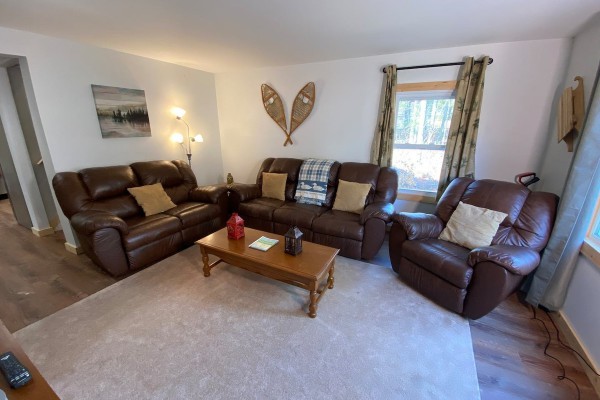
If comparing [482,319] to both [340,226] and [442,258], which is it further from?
[340,226]

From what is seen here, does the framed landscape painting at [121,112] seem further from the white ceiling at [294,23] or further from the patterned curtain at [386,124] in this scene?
the patterned curtain at [386,124]

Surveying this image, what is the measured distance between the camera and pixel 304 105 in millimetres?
3721

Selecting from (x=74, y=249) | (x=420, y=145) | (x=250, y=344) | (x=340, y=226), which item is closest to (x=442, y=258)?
(x=340, y=226)

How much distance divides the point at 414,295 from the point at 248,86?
3857 mm

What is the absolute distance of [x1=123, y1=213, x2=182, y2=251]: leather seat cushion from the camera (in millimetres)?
2445

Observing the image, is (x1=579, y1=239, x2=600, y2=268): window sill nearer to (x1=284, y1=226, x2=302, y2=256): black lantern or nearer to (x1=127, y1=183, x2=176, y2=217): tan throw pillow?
(x1=284, y1=226, x2=302, y2=256): black lantern

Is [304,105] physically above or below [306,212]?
above

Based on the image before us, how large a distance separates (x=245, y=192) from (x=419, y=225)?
2273mm

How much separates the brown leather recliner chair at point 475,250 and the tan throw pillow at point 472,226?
0.08m

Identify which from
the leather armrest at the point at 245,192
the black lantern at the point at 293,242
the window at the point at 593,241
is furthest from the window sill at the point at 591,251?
the leather armrest at the point at 245,192

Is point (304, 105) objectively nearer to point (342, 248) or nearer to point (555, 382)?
point (342, 248)

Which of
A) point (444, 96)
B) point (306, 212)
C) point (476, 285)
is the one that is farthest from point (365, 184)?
point (476, 285)

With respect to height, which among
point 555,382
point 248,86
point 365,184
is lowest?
point 555,382

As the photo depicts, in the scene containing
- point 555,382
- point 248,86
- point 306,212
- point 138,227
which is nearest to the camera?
point 555,382
